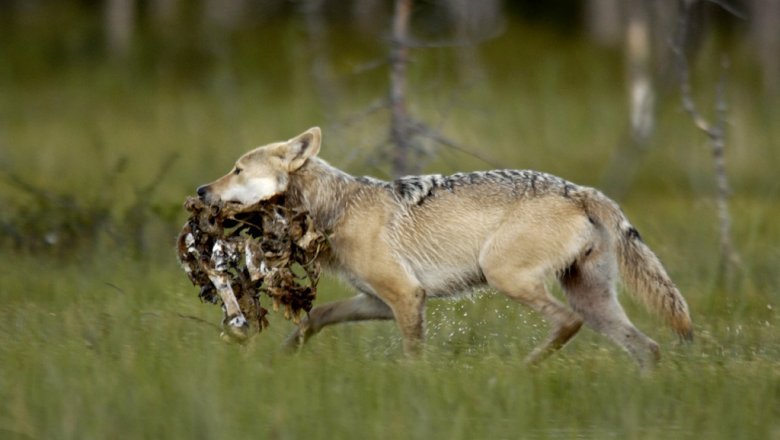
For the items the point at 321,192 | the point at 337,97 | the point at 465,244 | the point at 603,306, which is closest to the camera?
the point at 603,306

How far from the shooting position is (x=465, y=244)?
7.11 metres

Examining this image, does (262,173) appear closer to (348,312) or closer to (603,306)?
(348,312)

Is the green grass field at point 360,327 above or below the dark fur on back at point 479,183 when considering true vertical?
below

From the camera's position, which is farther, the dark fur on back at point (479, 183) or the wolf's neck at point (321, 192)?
the wolf's neck at point (321, 192)

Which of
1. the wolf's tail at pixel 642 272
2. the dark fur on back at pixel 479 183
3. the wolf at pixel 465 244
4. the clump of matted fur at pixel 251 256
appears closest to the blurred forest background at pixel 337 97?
the dark fur on back at pixel 479 183

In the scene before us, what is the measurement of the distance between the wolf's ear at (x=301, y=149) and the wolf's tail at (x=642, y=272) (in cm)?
152

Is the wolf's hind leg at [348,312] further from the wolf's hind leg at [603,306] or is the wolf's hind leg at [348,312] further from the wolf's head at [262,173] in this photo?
the wolf's hind leg at [603,306]

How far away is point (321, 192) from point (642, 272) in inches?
72.4

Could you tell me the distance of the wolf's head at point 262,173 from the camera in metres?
6.87

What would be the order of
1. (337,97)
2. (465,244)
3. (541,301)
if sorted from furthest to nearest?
(337,97), (465,244), (541,301)

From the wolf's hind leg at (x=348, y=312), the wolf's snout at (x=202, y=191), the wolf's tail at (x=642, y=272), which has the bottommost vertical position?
the wolf's hind leg at (x=348, y=312)

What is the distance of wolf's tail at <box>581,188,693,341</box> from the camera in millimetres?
6832

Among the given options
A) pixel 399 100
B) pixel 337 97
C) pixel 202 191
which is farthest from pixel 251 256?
pixel 337 97

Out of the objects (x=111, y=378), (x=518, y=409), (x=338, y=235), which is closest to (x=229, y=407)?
(x=111, y=378)
